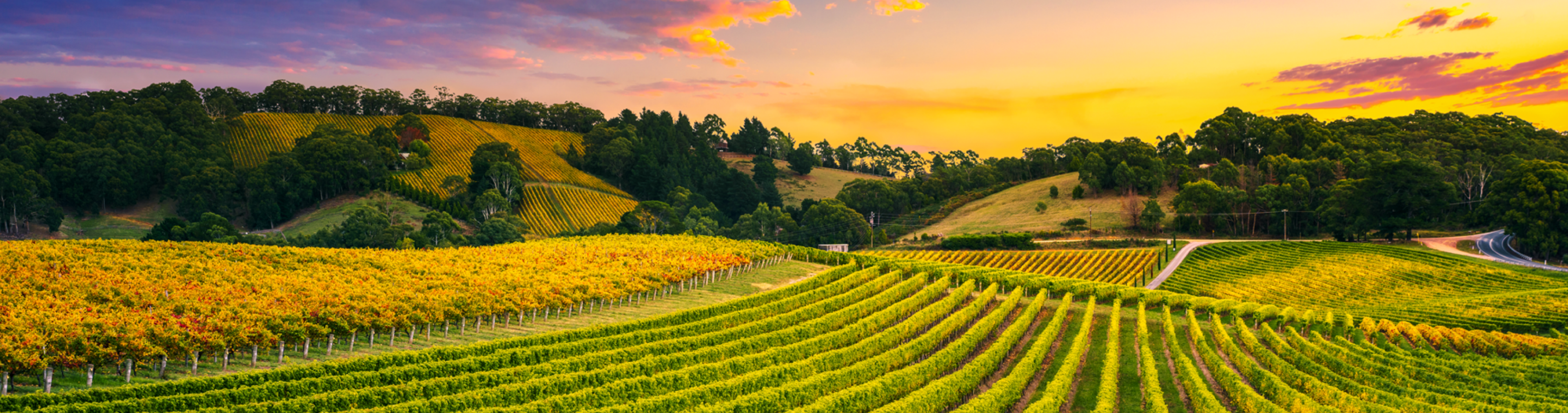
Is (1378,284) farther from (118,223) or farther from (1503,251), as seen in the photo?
(118,223)

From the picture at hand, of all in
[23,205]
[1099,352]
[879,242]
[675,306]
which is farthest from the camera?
[879,242]

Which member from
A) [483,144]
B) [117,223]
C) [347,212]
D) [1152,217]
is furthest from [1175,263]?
[117,223]

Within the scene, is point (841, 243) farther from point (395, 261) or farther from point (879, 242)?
point (395, 261)

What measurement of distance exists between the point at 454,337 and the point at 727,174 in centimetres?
11505

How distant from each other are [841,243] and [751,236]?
15063mm

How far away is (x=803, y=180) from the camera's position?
6924 inches

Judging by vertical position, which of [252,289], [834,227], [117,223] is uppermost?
[834,227]

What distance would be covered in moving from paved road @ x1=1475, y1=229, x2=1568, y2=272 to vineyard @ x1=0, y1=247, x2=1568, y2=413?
136 ft

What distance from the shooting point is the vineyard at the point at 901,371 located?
23.1 meters

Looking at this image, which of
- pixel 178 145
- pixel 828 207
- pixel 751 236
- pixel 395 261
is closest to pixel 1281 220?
pixel 828 207

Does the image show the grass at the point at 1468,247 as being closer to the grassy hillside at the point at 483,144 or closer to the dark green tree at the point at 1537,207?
the dark green tree at the point at 1537,207

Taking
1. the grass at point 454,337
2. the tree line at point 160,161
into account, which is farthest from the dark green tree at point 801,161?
the grass at point 454,337

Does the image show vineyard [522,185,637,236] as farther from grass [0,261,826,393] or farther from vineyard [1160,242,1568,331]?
vineyard [1160,242,1568,331]

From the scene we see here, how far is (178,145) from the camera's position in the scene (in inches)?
4161
